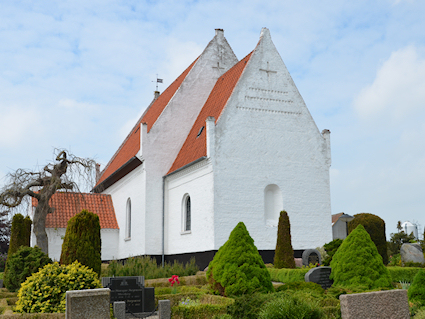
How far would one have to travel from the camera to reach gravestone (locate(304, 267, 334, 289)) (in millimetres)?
12164

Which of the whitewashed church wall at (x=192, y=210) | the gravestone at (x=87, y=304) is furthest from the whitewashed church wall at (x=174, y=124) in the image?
the gravestone at (x=87, y=304)

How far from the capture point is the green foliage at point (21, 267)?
1414 centimetres

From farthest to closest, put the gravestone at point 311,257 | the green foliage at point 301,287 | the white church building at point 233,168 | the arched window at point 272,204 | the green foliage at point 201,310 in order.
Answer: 1. the arched window at point 272,204
2. the white church building at point 233,168
3. the gravestone at point 311,257
4. the green foliage at point 301,287
5. the green foliage at point 201,310

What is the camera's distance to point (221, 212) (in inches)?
680

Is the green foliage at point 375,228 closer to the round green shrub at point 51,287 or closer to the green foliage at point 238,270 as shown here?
the green foliage at point 238,270

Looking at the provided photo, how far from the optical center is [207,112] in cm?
2098

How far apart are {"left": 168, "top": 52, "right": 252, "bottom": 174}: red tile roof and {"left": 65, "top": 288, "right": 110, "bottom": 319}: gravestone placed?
11385mm

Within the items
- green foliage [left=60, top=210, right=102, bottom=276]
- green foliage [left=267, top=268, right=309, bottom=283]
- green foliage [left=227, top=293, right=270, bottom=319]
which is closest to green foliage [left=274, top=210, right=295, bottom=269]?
green foliage [left=267, top=268, right=309, bottom=283]

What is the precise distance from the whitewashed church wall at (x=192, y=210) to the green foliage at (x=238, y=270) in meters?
5.86

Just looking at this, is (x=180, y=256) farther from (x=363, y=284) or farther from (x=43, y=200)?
(x=363, y=284)

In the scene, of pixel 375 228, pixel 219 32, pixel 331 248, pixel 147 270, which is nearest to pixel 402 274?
pixel 331 248

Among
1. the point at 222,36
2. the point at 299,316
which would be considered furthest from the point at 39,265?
the point at 222,36

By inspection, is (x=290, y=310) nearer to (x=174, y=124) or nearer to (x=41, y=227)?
(x=174, y=124)

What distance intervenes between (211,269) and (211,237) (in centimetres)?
564
